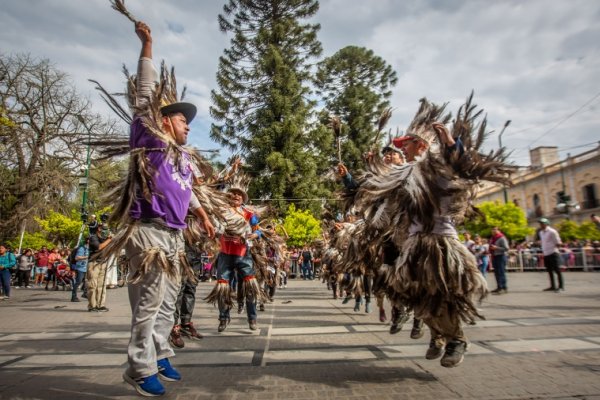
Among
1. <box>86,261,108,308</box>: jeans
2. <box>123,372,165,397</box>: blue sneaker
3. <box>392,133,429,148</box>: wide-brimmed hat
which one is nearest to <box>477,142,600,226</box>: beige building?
<box>392,133,429,148</box>: wide-brimmed hat

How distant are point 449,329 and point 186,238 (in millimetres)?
2347

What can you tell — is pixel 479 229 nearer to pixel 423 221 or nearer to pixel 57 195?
pixel 57 195

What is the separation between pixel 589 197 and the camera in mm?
39562

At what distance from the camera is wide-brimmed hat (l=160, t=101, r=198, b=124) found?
310cm

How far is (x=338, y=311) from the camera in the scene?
290 inches

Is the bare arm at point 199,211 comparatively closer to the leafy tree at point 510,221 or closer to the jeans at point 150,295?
the jeans at point 150,295

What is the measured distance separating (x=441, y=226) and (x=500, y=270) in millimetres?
8684

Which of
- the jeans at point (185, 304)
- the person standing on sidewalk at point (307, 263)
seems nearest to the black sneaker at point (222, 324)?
the jeans at point (185, 304)

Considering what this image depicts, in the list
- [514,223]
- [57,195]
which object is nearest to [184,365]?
[57,195]

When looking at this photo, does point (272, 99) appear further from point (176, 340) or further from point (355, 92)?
point (176, 340)

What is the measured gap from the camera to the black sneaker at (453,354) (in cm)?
289

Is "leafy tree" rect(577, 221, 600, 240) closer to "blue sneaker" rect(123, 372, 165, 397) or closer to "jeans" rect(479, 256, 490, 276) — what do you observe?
"jeans" rect(479, 256, 490, 276)

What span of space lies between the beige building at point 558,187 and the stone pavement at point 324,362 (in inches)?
1326

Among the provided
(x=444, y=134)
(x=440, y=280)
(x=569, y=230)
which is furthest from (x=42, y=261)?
(x=569, y=230)
